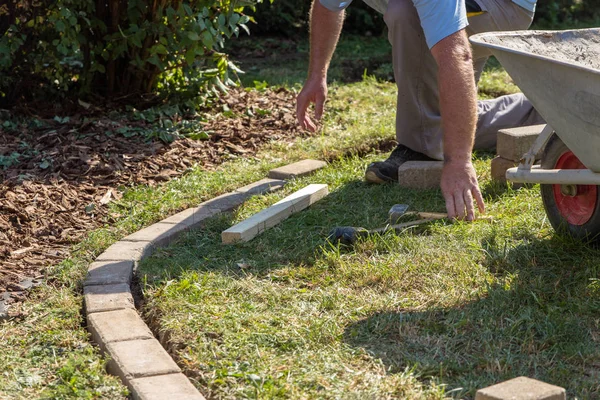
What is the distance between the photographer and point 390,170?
4.51 m

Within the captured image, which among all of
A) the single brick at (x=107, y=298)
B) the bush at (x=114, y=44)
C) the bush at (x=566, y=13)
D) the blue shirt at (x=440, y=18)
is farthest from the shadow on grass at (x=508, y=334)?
the bush at (x=566, y=13)

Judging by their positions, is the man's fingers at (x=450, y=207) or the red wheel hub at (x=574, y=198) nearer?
the man's fingers at (x=450, y=207)

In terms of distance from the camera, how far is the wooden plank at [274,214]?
3.74 metres

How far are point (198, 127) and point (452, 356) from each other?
3172 millimetres

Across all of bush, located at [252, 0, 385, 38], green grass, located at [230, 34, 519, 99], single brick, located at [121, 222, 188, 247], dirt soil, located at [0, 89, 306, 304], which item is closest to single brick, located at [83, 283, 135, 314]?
dirt soil, located at [0, 89, 306, 304]

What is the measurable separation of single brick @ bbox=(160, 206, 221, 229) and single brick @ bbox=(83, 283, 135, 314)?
2.46ft

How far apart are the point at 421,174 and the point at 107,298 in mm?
1871

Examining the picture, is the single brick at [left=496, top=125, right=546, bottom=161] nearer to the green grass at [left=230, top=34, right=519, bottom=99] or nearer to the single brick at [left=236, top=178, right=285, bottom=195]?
the single brick at [left=236, top=178, right=285, bottom=195]

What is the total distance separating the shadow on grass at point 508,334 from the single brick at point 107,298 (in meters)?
0.88

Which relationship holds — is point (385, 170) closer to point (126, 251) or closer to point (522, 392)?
point (126, 251)

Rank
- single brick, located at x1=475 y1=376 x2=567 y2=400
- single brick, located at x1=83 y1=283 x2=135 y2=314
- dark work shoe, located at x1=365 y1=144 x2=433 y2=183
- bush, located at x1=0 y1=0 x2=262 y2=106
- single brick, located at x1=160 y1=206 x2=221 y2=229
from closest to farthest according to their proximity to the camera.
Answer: single brick, located at x1=475 y1=376 x2=567 y2=400 → single brick, located at x1=83 y1=283 x2=135 y2=314 → single brick, located at x1=160 y1=206 x2=221 y2=229 → dark work shoe, located at x1=365 y1=144 x2=433 y2=183 → bush, located at x1=0 y1=0 x2=262 y2=106

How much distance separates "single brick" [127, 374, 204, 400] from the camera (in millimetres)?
2467

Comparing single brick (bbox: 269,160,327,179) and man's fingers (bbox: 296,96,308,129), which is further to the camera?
single brick (bbox: 269,160,327,179)

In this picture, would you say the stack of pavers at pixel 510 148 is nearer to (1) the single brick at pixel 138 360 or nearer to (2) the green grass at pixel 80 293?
(2) the green grass at pixel 80 293
